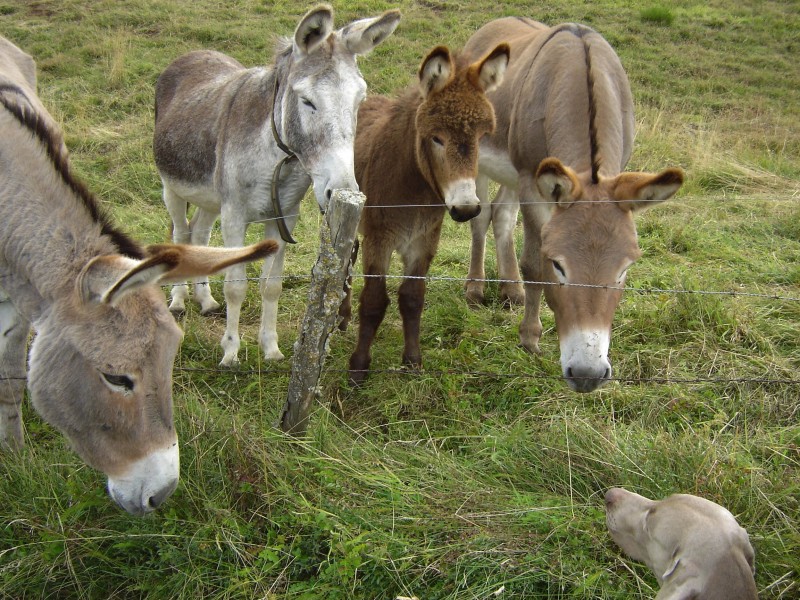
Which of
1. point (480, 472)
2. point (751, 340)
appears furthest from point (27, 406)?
point (751, 340)

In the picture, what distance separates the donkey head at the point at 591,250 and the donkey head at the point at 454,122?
637 millimetres

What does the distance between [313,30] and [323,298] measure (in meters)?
1.67

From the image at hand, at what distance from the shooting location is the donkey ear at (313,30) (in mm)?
3570

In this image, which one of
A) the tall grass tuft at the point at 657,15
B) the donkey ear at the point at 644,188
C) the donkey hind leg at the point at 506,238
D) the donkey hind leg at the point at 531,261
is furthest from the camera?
the tall grass tuft at the point at 657,15

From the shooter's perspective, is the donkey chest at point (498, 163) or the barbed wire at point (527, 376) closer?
the barbed wire at point (527, 376)

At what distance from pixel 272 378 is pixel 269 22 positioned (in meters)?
9.86

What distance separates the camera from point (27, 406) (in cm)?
358

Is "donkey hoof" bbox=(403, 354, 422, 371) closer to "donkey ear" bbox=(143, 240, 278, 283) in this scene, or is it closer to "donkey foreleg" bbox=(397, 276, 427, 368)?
"donkey foreleg" bbox=(397, 276, 427, 368)

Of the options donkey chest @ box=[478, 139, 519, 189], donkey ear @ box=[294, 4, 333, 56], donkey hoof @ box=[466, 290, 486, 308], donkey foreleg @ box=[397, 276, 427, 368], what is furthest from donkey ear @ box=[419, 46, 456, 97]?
donkey hoof @ box=[466, 290, 486, 308]

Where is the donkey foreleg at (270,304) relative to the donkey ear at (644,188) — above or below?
below

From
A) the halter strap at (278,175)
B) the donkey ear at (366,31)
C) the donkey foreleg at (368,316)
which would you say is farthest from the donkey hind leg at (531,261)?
the halter strap at (278,175)

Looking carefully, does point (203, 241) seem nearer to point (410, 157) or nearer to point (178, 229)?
point (178, 229)

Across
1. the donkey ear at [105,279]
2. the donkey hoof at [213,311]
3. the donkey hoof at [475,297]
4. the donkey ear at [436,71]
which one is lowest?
the donkey hoof at [213,311]

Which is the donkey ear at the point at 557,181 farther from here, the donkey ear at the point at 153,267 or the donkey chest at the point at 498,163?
the donkey chest at the point at 498,163
